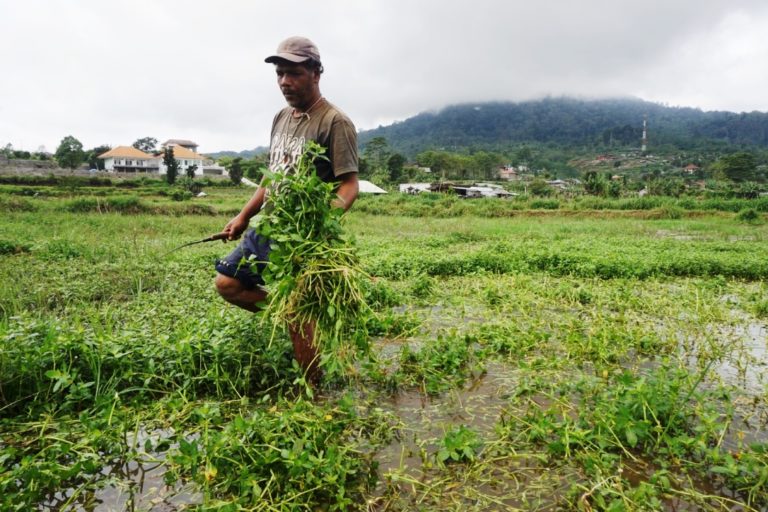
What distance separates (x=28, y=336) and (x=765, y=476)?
357 centimetres

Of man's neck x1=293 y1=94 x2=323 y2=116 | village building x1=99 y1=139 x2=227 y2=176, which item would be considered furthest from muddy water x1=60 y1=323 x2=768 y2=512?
village building x1=99 y1=139 x2=227 y2=176

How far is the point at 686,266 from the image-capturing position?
22.1ft

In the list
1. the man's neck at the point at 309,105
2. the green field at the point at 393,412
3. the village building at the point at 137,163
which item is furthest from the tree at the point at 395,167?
the man's neck at the point at 309,105

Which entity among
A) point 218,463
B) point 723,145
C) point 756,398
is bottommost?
point 756,398

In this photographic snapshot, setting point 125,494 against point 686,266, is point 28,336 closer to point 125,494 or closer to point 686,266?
point 125,494

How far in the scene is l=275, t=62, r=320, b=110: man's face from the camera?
2.61 m

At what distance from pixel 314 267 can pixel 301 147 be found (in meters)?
0.84

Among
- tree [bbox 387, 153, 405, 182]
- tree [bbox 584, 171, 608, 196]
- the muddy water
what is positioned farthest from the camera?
tree [bbox 387, 153, 405, 182]

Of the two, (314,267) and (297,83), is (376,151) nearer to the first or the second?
(297,83)

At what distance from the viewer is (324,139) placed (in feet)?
8.77

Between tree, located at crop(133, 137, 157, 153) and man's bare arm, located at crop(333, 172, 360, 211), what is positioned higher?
tree, located at crop(133, 137, 157, 153)

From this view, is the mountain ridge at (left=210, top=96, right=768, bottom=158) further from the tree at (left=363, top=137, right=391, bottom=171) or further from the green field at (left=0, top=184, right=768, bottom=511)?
the green field at (left=0, top=184, right=768, bottom=511)

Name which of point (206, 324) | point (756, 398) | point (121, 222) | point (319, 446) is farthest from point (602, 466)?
point (121, 222)

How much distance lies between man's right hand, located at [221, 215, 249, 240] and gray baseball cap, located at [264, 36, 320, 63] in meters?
1.04
